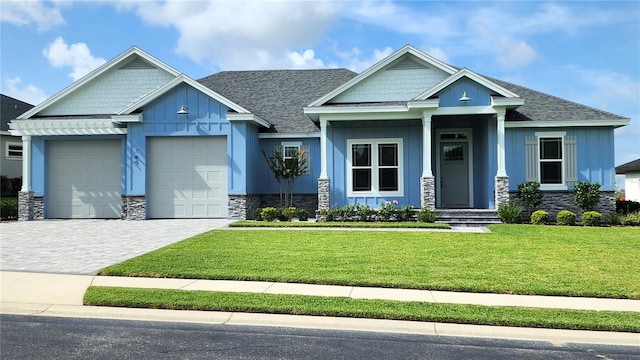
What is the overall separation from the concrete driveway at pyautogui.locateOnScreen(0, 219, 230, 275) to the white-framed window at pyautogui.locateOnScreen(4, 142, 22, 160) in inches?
440

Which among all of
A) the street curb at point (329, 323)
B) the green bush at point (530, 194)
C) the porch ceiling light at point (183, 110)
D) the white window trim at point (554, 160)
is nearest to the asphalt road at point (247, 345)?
the street curb at point (329, 323)

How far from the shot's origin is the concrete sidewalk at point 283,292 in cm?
554

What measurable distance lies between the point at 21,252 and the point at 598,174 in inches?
749

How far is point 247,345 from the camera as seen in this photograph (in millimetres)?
5129

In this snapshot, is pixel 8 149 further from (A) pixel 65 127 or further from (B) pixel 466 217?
(B) pixel 466 217

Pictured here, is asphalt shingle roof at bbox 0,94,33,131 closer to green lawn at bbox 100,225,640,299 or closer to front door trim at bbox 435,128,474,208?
green lawn at bbox 100,225,640,299

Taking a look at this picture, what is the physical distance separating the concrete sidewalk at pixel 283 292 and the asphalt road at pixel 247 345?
0.70ft

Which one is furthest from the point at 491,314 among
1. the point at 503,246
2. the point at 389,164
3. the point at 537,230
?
the point at 389,164

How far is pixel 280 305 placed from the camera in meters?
6.43

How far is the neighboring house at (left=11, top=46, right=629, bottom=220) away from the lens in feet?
56.1

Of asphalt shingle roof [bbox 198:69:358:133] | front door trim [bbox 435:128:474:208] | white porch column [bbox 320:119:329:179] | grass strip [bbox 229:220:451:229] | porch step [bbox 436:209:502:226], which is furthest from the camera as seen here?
asphalt shingle roof [bbox 198:69:358:133]

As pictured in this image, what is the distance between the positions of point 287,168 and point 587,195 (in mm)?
11094


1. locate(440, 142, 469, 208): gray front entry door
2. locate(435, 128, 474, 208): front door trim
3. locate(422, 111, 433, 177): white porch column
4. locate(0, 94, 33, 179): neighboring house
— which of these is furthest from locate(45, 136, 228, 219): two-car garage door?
locate(0, 94, 33, 179): neighboring house

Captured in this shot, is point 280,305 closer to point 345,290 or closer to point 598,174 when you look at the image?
point 345,290
